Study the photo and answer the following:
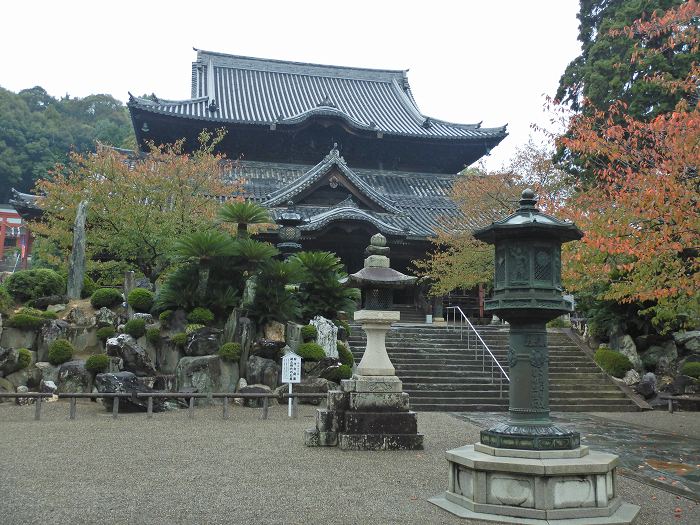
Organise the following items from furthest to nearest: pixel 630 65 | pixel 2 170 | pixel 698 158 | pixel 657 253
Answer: pixel 2 170, pixel 630 65, pixel 657 253, pixel 698 158

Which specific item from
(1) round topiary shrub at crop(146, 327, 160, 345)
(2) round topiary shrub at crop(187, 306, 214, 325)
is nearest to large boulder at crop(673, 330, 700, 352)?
(2) round topiary shrub at crop(187, 306, 214, 325)

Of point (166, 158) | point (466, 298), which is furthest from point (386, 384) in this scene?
point (466, 298)

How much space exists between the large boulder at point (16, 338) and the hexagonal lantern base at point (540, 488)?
44.2 feet

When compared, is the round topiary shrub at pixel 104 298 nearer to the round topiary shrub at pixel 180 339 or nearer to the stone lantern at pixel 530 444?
the round topiary shrub at pixel 180 339

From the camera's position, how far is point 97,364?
46.8 feet

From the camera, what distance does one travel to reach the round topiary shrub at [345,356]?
1584 cm

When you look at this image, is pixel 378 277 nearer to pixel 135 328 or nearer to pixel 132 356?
pixel 132 356

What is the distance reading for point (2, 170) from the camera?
63719 mm

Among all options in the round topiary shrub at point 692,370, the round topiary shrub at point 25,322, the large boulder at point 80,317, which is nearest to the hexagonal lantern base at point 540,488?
the round topiary shrub at point 692,370

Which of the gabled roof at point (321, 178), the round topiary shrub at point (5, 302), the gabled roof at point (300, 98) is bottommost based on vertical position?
the round topiary shrub at point (5, 302)

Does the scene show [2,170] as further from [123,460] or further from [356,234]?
[123,460]

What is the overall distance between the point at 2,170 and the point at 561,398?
65321 mm

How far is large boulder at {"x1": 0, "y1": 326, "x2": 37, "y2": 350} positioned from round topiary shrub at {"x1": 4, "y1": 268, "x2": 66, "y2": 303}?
6.71 ft

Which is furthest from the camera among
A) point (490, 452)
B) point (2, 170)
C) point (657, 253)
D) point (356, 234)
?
point (2, 170)
